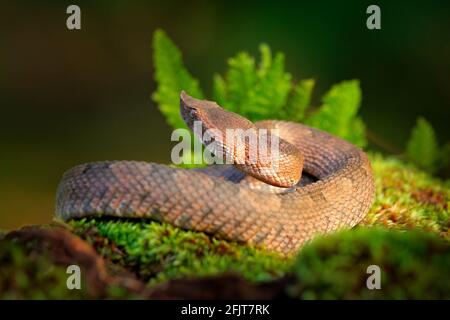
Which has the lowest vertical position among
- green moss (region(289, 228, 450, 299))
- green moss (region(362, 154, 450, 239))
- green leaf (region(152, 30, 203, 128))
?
green moss (region(362, 154, 450, 239))

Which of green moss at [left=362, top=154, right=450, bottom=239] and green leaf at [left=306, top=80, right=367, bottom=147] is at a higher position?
green leaf at [left=306, top=80, right=367, bottom=147]

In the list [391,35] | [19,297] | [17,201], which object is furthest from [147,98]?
[19,297]

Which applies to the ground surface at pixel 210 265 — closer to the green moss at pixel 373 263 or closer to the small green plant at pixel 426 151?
the green moss at pixel 373 263

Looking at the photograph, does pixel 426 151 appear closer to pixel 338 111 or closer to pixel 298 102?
pixel 338 111

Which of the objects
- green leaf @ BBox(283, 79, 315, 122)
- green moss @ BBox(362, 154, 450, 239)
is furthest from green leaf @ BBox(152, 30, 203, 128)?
green moss @ BBox(362, 154, 450, 239)

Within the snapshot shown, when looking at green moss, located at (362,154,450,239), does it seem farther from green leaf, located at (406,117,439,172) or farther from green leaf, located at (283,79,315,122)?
green leaf, located at (283,79,315,122)

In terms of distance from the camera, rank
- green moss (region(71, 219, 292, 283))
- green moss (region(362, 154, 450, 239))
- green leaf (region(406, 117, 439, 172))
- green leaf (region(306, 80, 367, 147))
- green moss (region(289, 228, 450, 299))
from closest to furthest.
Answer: green moss (region(289, 228, 450, 299)), green moss (region(71, 219, 292, 283)), green moss (region(362, 154, 450, 239)), green leaf (region(306, 80, 367, 147)), green leaf (region(406, 117, 439, 172))

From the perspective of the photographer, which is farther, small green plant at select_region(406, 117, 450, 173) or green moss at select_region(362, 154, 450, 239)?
small green plant at select_region(406, 117, 450, 173)

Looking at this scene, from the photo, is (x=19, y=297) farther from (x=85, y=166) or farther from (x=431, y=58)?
(x=431, y=58)
